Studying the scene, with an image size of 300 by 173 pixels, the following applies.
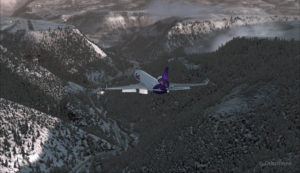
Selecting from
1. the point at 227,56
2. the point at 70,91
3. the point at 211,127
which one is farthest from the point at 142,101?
the point at 211,127

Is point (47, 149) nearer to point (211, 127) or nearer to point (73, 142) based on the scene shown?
point (73, 142)

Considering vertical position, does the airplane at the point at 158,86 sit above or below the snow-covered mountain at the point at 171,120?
above

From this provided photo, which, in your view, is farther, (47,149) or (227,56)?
(227,56)

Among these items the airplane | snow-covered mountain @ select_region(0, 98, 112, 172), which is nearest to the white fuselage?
the airplane

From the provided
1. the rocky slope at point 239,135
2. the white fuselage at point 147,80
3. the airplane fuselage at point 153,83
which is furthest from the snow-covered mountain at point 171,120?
the white fuselage at point 147,80

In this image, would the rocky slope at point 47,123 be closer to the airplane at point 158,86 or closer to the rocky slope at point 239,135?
the rocky slope at point 239,135

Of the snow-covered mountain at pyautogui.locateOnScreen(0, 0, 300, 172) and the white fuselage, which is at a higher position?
the white fuselage

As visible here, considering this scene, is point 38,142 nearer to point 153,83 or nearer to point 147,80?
point 147,80

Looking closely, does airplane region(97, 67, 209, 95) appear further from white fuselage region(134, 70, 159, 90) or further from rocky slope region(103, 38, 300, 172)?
rocky slope region(103, 38, 300, 172)

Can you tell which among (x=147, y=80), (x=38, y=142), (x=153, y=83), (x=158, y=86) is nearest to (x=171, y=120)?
(x=147, y=80)

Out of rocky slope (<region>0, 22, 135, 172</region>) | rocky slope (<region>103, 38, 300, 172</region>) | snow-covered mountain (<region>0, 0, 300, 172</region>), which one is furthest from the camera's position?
rocky slope (<region>0, 22, 135, 172</region>)

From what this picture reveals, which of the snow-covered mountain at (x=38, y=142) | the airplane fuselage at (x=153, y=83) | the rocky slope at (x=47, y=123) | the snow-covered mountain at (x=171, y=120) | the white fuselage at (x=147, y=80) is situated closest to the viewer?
the snow-covered mountain at (x=171, y=120)
